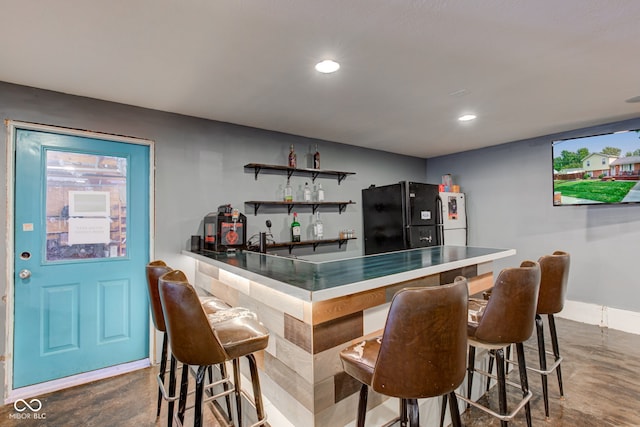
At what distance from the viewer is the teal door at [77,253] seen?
2.46 meters

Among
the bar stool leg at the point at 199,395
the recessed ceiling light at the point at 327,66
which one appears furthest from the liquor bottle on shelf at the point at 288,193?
the bar stool leg at the point at 199,395

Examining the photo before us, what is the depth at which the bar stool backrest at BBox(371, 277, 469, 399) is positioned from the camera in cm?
109

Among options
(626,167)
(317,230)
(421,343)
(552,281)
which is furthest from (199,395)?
(626,167)

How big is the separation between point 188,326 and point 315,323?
1.76ft

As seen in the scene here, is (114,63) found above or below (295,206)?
above

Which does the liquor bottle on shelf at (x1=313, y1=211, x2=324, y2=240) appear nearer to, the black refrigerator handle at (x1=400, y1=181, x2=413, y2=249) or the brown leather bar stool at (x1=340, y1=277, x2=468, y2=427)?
the black refrigerator handle at (x1=400, y1=181, x2=413, y2=249)

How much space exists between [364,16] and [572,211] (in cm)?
390

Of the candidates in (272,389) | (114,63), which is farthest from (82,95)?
(272,389)

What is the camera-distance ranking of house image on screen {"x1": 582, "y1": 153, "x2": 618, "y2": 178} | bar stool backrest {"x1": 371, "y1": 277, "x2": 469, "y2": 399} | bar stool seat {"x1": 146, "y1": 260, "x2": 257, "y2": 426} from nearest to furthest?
bar stool backrest {"x1": 371, "y1": 277, "x2": 469, "y2": 399}, bar stool seat {"x1": 146, "y1": 260, "x2": 257, "y2": 426}, house image on screen {"x1": 582, "y1": 153, "x2": 618, "y2": 178}

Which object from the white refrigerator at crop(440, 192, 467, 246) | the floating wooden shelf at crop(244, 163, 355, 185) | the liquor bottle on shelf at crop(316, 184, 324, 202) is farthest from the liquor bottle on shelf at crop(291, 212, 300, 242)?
the white refrigerator at crop(440, 192, 467, 246)

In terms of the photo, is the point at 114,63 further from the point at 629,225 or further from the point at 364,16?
the point at 629,225

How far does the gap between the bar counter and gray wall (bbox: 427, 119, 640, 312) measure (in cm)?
312

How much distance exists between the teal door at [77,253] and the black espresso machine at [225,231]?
0.60m

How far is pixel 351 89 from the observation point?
2.59m
